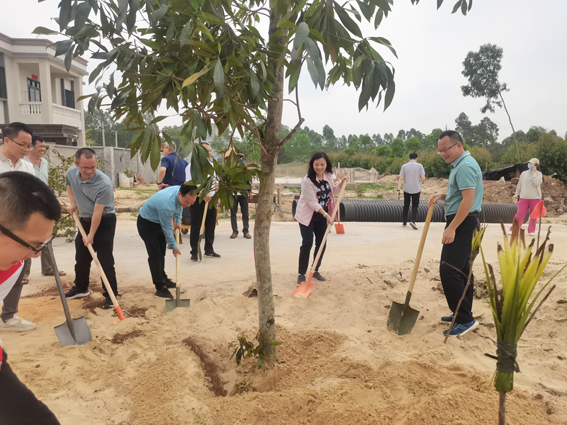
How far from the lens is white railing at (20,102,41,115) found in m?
17.5

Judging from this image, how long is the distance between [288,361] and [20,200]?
223cm

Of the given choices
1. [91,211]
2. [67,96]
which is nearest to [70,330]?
[91,211]

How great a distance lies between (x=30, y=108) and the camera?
57.8ft

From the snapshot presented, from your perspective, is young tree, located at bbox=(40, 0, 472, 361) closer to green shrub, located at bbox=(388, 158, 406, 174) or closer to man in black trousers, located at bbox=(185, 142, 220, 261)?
man in black trousers, located at bbox=(185, 142, 220, 261)

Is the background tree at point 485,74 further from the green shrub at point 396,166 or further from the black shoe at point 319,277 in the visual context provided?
the black shoe at point 319,277

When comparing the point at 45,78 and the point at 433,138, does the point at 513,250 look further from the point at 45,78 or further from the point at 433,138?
the point at 433,138

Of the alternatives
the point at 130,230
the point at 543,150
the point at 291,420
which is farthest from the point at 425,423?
the point at 543,150

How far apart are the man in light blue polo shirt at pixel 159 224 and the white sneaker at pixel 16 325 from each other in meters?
1.27

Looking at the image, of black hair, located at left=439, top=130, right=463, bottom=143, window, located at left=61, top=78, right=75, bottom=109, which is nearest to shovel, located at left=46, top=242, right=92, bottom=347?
black hair, located at left=439, top=130, right=463, bottom=143

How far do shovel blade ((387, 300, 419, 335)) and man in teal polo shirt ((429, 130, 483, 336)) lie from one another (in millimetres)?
307

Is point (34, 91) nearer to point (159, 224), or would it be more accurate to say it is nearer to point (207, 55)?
point (159, 224)

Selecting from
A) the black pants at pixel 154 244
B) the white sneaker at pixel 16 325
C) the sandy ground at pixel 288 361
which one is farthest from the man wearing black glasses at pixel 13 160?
the black pants at pixel 154 244

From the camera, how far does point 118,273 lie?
5.21m

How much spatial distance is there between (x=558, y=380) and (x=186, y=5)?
329 centimetres
